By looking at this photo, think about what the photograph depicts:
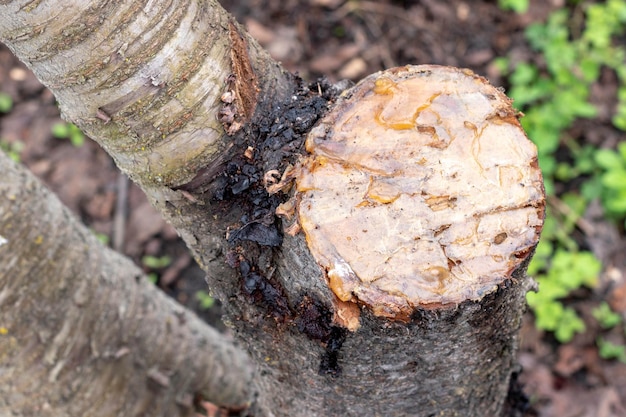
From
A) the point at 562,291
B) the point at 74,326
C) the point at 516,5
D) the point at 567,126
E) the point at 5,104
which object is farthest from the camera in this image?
the point at 5,104

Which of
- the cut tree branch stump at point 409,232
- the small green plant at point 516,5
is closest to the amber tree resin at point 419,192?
the cut tree branch stump at point 409,232

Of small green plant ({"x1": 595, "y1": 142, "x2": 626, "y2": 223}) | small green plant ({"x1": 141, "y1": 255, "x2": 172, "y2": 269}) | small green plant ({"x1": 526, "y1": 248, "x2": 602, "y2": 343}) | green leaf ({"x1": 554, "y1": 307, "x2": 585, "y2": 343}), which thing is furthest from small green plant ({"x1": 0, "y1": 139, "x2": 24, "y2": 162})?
small green plant ({"x1": 595, "y1": 142, "x2": 626, "y2": 223})

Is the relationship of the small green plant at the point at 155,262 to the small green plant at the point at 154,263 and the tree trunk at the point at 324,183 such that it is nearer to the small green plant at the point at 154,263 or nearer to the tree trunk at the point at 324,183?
the small green plant at the point at 154,263

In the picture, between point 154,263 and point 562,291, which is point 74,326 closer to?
point 154,263

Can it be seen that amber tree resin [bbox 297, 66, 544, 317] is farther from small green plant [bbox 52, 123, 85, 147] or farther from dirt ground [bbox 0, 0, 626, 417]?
small green plant [bbox 52, 123, 85, 147]

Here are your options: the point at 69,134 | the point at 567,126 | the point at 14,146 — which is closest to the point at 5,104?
the point at 14,146

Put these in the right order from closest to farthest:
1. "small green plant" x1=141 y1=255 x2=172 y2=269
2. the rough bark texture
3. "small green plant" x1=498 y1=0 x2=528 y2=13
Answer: the rough bark texture
"small green plant" x1=141 y1=255 x2=172 y2=269
"small green plant" x1=498 y1=0 x2=528 y2=13
